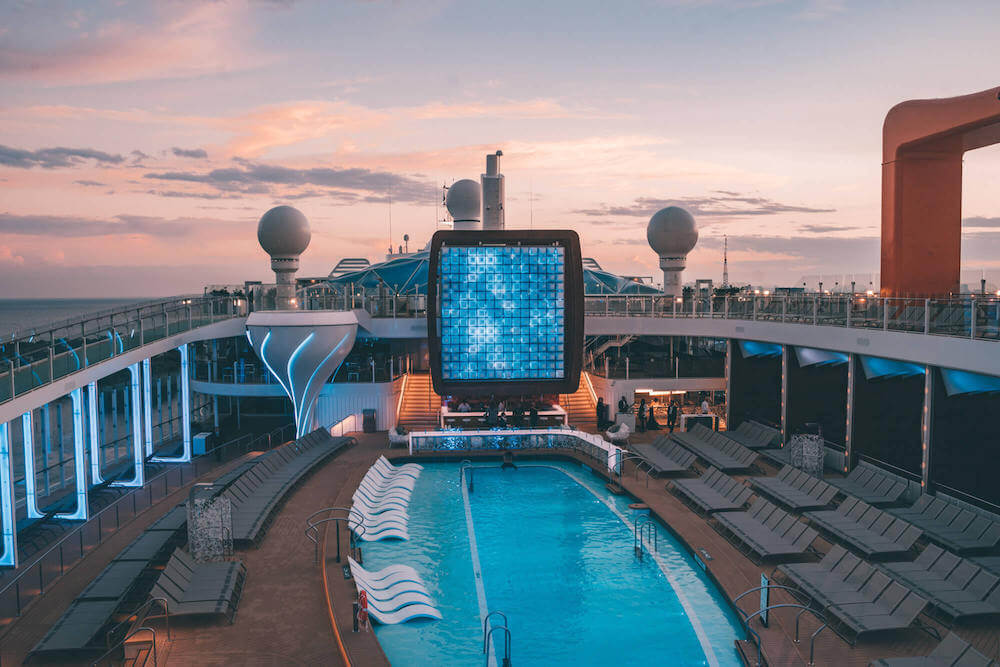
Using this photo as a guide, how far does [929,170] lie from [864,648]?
1749 cm

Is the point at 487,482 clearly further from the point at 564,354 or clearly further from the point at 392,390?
the point at 392,390

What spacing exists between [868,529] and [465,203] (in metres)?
27.9

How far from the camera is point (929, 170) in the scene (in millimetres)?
23328

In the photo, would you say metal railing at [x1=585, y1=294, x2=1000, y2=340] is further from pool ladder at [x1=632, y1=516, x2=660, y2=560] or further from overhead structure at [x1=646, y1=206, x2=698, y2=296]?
pool ladder at [x1=632, y1=516, x2=660, y2=560]

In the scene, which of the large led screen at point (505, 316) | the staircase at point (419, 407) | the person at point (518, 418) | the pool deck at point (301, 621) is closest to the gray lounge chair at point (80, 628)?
the pool deck at point (301, 621)

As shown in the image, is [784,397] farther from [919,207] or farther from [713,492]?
[713,492]

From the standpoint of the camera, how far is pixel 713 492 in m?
19.7

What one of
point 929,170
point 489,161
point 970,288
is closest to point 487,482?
point 970,288

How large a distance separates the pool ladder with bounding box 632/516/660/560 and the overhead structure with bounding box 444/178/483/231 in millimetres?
24274

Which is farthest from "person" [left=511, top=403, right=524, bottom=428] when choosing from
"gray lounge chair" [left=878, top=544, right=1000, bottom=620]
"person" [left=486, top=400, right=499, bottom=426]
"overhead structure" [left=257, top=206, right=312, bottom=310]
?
"gray lounge chair" [left=878, top=544, right=1000, bottom=620]

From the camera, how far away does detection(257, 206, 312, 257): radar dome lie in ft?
103

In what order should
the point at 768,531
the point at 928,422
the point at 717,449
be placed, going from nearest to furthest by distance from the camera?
the point at 768,531 < the point at 928,422 < the point at 717,449

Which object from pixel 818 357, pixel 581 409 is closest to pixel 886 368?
pixel 818 357

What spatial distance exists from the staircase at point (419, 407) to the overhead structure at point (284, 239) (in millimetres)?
6939
